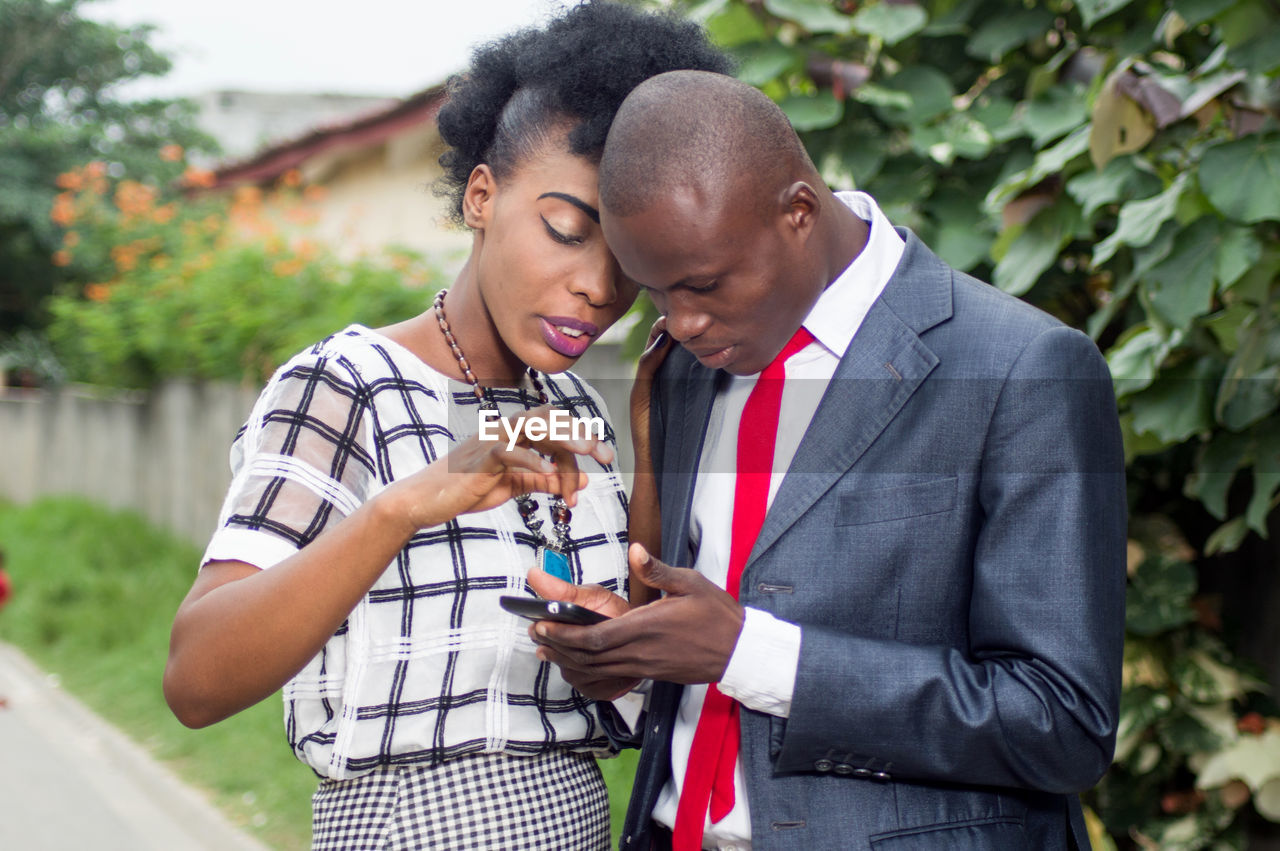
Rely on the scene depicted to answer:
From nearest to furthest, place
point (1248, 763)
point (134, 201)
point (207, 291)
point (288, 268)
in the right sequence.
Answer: point (1248, 763) < point (288, 268) < point (207, 291) < point (134, 201)

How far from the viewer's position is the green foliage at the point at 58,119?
56.3 ft

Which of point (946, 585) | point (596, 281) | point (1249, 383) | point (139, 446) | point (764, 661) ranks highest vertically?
point (596, 281)

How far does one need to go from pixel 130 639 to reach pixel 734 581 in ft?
22.2

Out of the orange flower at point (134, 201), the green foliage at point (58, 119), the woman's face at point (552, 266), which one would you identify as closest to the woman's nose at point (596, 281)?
the woman's face at point (552, 266)

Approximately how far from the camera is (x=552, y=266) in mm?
1860

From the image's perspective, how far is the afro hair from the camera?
6.25 feet

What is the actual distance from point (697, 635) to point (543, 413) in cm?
35

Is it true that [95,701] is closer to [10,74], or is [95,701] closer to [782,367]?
[782,367]

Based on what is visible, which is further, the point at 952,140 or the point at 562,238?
the point at 952,140

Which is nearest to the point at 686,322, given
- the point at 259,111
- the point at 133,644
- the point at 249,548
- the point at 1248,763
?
the point at 249,548

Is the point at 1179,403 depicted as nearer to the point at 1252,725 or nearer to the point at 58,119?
the point at 1252,725

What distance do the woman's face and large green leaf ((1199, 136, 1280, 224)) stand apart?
1.13m

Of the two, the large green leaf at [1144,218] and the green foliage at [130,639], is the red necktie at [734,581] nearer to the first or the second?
the large green leaf at [1144,218]

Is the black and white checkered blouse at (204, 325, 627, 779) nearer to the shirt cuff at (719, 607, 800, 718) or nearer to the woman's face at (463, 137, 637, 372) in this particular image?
the woman's face at (463, 137, 637, 372)
